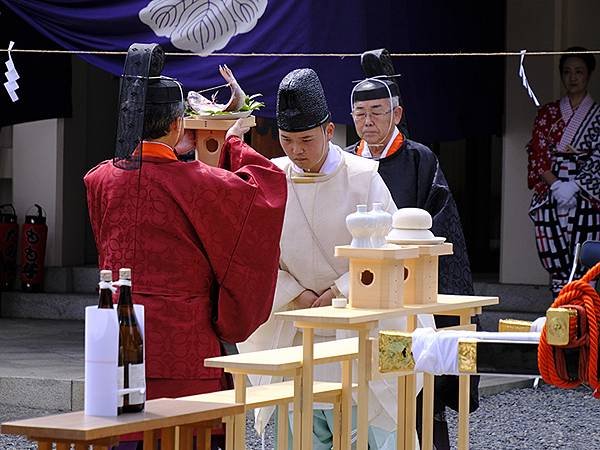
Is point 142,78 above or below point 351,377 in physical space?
above

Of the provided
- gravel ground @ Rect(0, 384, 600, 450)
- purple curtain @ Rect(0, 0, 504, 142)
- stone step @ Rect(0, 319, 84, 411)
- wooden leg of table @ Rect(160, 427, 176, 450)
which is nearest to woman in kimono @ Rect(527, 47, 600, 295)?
purple curtain @ Rect(0, 0, 504, 142)

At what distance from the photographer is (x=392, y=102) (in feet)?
18.5

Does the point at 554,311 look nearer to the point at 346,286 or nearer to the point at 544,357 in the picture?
the point at 544,357

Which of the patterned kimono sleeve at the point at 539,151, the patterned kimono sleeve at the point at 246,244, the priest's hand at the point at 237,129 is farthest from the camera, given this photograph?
the patterned kimono sleeve at the point at 539,151

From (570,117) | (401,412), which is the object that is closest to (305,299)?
(401,412)

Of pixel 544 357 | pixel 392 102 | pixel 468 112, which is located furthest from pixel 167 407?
pixel 468 112

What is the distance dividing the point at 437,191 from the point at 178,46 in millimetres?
3233

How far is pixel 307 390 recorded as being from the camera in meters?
4.33

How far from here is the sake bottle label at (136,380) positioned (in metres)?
3.74

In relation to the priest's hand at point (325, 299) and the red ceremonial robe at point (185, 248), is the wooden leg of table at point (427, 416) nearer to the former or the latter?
the priest's hand at point (325, 299)

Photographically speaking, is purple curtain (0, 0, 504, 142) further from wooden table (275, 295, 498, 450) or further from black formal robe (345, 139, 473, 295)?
wooden table (275, 295, 498, 450)

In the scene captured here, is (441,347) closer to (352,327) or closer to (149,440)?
(352,327)

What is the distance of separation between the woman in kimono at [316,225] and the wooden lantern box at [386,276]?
0.48 metres

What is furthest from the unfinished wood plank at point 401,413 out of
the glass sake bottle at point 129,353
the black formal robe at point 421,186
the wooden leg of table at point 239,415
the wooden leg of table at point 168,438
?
the glass sake bottle at point 129,353
